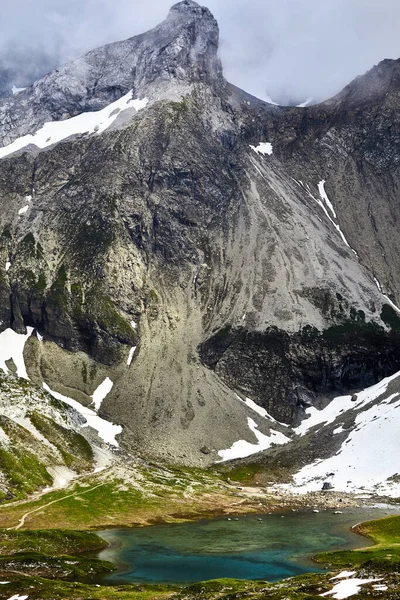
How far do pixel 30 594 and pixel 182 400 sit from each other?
119596mm

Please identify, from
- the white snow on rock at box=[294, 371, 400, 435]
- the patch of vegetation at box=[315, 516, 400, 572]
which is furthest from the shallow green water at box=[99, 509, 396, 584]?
the white snow on rock at box=[294, 371, 400, 435]

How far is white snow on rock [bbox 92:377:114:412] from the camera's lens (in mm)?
164750

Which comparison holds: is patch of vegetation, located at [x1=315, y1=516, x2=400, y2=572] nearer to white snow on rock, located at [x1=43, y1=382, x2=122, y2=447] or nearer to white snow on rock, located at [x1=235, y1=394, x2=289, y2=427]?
white snow on rock, located at [x1=43, y1=382, x2=122, y2=447]

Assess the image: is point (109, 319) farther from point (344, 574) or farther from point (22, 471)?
point (344, 574)

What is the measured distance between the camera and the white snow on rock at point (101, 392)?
541 ft

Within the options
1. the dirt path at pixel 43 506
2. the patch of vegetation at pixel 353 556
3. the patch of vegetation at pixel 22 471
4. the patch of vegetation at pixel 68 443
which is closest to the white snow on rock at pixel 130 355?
the patch of vegetation at pixel 68 443

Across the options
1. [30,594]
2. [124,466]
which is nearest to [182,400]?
[124,466]

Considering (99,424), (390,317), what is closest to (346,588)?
(99,424)

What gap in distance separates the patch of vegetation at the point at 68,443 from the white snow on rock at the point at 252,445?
3687cm

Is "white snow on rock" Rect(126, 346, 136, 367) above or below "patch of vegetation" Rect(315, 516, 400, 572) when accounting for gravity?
above

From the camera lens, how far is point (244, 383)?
583ft

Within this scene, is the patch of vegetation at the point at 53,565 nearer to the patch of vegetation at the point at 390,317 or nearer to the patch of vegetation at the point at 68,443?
the patch of vegetation at the point at 68,443

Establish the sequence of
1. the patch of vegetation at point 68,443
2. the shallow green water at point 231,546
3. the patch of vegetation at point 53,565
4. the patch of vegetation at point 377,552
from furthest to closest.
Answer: the patch of vegetation at point 68,443, the shallow green water at point 231,546, the patch of vegetation at point 53,565, the patch of vegetation at point 377,552

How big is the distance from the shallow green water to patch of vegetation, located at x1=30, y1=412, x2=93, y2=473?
41.0 m
